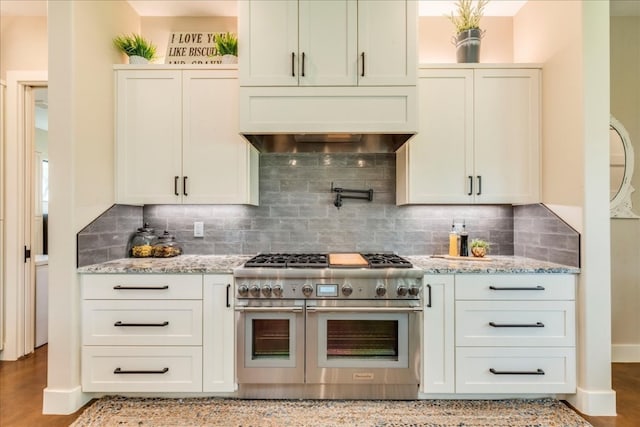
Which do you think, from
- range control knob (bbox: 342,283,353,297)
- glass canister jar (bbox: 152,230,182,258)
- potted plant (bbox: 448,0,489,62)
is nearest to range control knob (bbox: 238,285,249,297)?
range control knob (bbox: 342,283,353,297)

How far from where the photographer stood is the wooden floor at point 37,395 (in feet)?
6.63

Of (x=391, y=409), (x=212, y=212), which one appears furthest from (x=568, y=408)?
(x=212, y=212)

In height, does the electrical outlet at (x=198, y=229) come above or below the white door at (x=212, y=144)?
below

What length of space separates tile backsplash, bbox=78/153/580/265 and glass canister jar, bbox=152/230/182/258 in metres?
0.11

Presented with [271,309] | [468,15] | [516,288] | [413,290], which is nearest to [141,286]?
[271,309]

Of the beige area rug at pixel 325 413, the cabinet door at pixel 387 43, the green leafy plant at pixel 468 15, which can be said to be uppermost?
the green leafy plant at pixel 468 15

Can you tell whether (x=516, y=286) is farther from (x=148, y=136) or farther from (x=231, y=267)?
(x=148, y=136)

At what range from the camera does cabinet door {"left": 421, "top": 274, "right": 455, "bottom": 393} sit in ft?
7.07

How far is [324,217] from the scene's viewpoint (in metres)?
2.86

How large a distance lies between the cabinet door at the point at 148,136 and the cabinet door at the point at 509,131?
2239 millimetres

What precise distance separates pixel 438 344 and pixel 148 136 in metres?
2.50

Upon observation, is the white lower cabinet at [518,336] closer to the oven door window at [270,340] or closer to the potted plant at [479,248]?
the potted plant at [479,248]

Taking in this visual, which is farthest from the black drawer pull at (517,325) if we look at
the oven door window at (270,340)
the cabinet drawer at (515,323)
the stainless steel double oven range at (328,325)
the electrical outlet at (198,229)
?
the electrical outlet at (198,229)

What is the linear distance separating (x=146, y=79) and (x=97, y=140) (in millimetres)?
570
